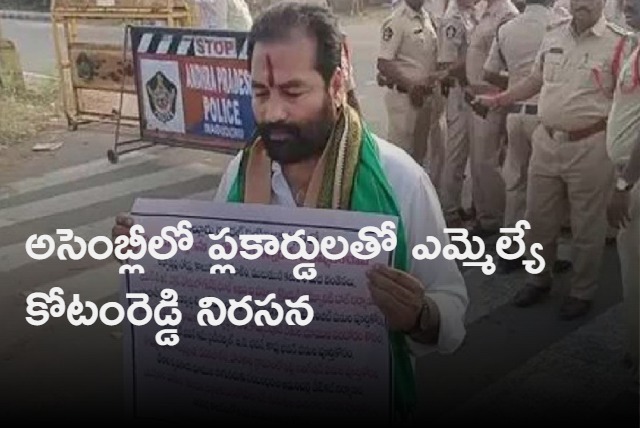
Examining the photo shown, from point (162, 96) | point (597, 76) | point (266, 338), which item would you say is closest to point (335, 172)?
point (266, 338)

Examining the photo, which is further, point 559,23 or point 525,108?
point 525,108

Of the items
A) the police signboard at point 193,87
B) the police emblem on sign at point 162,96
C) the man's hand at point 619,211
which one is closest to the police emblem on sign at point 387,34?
the police signboard at point 193,87

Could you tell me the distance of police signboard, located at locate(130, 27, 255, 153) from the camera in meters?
7.28

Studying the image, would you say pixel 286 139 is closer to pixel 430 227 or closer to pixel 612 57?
pixel 430 227

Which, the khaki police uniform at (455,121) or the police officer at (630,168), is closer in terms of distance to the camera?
the police officer at (630,168)

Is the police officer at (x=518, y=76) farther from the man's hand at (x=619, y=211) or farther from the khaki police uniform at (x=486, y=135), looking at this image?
the man's hand at (x=619, y=211)

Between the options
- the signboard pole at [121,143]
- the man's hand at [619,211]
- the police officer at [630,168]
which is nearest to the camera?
the police officer at [630,168]

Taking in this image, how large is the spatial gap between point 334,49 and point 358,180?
10.0 inches

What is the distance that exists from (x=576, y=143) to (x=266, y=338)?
10.9 ft

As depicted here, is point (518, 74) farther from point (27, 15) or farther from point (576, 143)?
point (27, 15)

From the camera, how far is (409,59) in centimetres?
657

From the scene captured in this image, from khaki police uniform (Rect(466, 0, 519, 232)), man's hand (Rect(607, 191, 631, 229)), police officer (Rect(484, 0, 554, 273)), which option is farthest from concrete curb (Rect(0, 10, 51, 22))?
man's hand (Rect(607, 191, 631, 229))

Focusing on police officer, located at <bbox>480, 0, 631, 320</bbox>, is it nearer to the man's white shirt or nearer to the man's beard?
the man's white shirt

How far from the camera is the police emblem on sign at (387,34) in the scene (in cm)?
659
